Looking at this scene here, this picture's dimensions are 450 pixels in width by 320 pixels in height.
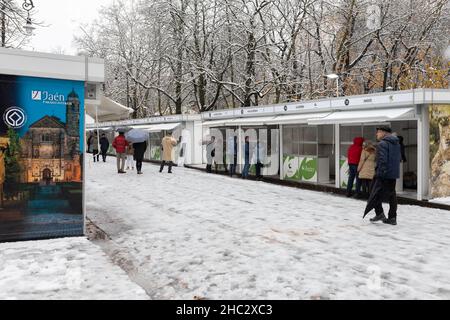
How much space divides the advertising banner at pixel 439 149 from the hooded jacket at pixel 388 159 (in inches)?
121

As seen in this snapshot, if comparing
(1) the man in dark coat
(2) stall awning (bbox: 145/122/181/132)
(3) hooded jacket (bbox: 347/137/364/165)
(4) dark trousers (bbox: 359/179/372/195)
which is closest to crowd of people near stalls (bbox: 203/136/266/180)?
(2) stall awning (bbox: 145/122/181/132)

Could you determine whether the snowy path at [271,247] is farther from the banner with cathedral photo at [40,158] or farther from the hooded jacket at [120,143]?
the hooded jacket at [120,143]

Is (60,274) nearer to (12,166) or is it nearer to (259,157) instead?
(12,166)

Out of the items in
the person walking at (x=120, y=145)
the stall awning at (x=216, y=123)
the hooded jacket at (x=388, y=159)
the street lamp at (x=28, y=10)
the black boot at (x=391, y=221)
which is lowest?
the black boot at (x=391, y=221)

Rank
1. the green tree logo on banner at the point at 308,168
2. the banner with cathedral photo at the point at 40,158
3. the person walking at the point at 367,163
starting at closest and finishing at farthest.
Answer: the banner with cathedral photo at the point at 40,158 → the person walking at the point at 367,163 → the green tree logo on banner at the point at 308,168

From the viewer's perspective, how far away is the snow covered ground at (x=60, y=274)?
4633 millimetres

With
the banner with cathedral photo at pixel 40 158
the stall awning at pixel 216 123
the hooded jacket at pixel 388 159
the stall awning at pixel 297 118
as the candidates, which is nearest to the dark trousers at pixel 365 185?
the stall awning at pixel 297 118

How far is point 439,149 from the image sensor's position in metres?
10.6

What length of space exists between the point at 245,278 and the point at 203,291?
0.60 m

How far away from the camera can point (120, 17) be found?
3597 cm

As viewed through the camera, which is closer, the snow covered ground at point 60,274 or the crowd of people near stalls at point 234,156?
the snow covered ground at point 60,274

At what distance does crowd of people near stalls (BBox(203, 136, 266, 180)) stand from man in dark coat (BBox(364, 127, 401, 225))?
844 centimetres
